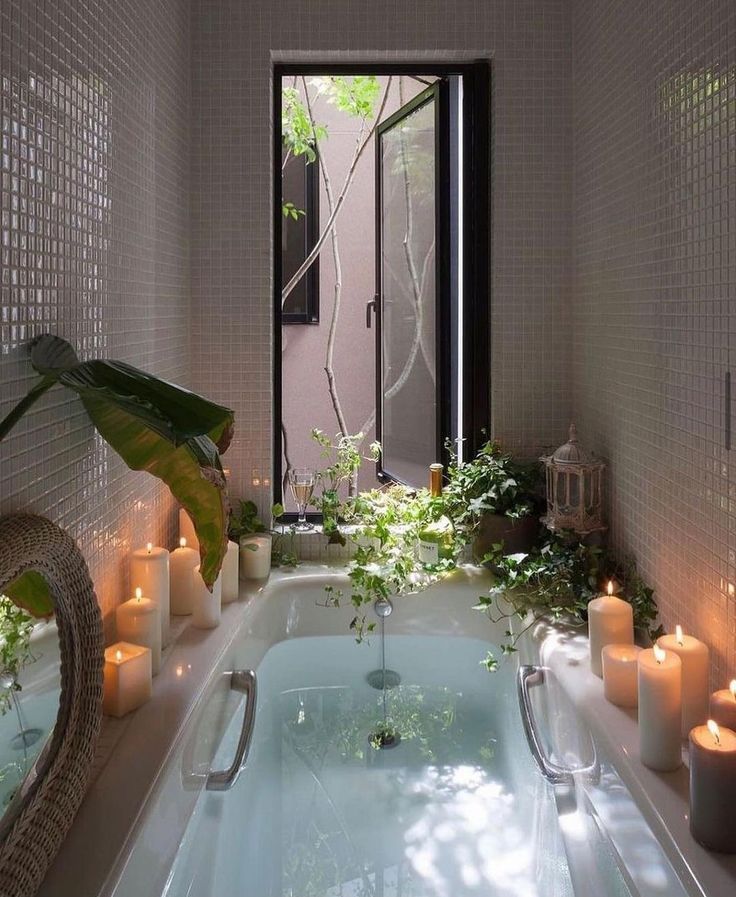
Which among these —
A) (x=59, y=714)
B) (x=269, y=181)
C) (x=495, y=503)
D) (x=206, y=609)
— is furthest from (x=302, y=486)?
(x=59, y=714)

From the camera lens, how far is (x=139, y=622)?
6.58ft

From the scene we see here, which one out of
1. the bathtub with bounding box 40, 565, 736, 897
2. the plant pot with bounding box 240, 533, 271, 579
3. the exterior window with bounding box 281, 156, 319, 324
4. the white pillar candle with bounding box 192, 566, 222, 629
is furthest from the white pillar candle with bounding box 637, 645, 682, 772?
the exterior window with bounding box 281, 156, 319, 324

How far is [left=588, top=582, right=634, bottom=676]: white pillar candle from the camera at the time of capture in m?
2.06

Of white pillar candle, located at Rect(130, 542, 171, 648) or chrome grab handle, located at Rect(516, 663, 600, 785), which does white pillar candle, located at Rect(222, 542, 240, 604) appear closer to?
white pillar candle, located at Rect(130, 542, 171, 648)

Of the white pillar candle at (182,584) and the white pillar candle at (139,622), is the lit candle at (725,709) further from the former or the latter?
the white pillar candle at (182,584)

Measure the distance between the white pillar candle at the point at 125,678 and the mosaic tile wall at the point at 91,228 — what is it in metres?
0.26

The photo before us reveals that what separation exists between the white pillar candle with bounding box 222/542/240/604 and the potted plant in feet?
2.38

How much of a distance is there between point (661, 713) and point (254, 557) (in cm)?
148

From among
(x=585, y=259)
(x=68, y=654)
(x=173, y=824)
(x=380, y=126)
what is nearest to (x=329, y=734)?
(x=173, y=824)

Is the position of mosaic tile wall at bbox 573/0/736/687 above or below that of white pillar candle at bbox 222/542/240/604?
above

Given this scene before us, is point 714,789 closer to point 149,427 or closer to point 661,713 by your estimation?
point 661,713

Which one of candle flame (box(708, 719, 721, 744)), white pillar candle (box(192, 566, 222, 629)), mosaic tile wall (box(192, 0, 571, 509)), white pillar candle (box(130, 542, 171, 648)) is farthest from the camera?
mosaic tile wall (box(192, 0, 571, 509))

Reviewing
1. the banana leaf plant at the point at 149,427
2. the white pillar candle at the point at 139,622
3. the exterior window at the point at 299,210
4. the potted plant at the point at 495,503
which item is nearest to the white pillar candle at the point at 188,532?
the white pillar candle at the point at 139,622

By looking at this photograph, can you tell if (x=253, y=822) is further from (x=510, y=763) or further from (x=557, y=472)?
(x=557, y=472)
